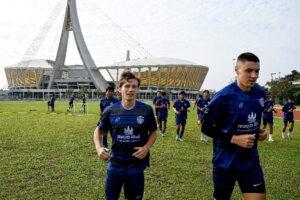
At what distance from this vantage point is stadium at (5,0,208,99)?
128 m

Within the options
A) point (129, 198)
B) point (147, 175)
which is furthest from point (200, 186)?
point (129, 198)

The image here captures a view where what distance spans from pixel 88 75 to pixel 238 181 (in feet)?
428

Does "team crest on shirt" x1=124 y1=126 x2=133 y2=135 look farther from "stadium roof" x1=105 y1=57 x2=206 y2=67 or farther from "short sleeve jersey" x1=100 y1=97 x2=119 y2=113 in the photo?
"stadium roof" x1=105 y1=57 x2=206 y2=67

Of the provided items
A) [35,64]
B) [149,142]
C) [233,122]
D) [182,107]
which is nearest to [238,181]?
[233,122]

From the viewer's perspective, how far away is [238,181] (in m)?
4.63

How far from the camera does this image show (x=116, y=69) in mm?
133500

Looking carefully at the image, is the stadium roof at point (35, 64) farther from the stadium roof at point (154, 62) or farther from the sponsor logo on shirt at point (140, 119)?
the sponsor logo on shirt at point (140, 119)

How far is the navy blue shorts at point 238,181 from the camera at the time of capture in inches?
179

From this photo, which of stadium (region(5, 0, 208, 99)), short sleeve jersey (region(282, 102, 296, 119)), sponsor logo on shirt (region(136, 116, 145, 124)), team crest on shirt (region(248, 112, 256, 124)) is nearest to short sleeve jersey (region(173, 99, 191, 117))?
short sleeve jersey (region(282, 102, 296, 119))

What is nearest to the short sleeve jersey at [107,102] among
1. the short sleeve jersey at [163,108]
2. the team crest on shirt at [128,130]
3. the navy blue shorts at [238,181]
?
the short sleeve jersey at [163,108]

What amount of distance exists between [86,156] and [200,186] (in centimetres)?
456

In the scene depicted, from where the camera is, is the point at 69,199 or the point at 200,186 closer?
the point at 69,199

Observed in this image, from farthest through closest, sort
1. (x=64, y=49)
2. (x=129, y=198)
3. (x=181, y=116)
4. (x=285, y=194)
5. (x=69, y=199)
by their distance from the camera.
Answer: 1. (x=64, y=49)
2. (x=181, y=116)
3. (x=285, y=194)
4. (x=69, y=199)
5. (x=129, y=198)

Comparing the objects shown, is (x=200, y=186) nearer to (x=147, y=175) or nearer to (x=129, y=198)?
(x=147, y=175)
